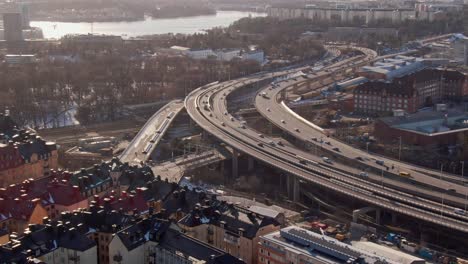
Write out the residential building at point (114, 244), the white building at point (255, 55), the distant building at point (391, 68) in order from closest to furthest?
the residential building at point (114, 244)
the distant building at point (391, 68)
the white building at point (255, 55)

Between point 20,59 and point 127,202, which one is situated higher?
point 20,59

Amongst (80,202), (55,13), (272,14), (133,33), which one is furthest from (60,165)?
(55,13)

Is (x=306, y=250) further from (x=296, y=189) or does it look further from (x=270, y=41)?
(x=270, y=41)

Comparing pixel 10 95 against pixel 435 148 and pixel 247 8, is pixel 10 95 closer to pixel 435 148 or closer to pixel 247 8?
pixel 435 148

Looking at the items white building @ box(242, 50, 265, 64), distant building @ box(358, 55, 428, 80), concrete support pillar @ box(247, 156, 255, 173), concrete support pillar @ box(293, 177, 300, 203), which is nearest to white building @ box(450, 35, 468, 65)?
distant building @ box(358, 55, 428, 80)

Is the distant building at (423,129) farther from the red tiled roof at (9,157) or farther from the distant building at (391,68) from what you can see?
the red tiled roof at (9,157)

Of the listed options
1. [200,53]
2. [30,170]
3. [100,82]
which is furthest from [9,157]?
[200,53]

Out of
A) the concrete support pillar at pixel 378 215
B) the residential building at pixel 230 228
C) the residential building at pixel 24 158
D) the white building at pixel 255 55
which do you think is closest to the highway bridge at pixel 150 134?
the residential building at pixel 24 158
